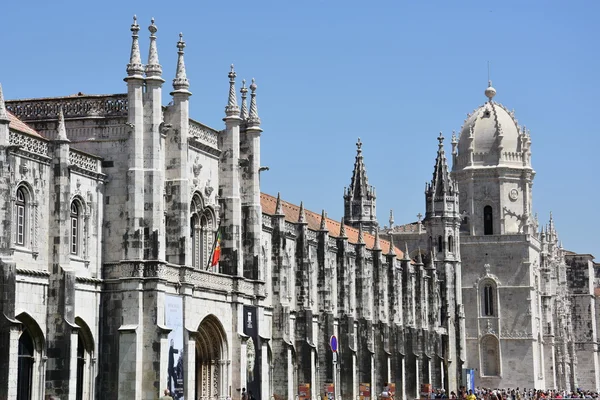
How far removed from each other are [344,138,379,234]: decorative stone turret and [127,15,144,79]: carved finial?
57841 mm

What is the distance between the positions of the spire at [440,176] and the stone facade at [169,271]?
14.4 metres

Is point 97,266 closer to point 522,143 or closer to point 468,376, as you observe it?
point 468,376

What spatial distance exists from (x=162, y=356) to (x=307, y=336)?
2154 cm

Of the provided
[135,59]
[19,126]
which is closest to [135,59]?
[135,59]

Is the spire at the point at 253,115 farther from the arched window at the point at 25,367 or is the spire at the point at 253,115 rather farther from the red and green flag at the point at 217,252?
the arched window at the point at 25,367

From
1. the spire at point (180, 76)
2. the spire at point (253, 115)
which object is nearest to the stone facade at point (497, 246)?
the spire at point (253, 115)

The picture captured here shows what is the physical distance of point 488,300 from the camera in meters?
108

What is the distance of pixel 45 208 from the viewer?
45.8 metres

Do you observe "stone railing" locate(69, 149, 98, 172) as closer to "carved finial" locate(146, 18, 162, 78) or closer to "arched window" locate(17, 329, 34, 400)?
"carved finial" locate(146, 18, 162, 78)

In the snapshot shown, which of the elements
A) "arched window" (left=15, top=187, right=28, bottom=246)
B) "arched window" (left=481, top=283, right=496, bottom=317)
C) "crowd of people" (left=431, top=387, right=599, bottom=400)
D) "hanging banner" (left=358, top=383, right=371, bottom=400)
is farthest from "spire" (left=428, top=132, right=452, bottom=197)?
"arched window" (left=15, top=187, right=28, bottom=246)

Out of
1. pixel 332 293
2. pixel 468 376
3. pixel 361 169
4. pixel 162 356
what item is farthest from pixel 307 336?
pixel 361 169

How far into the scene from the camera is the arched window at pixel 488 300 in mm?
107875

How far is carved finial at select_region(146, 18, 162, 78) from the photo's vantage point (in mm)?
50344

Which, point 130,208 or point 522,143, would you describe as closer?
point 130,208
